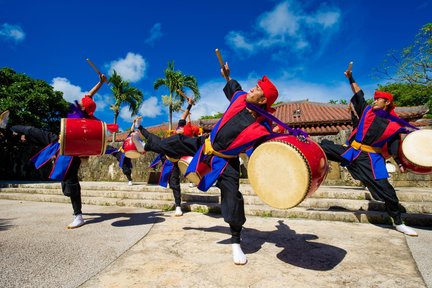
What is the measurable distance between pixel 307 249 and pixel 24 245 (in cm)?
321

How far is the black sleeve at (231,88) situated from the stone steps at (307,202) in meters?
2.38

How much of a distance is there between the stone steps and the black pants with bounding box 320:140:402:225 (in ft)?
1.68

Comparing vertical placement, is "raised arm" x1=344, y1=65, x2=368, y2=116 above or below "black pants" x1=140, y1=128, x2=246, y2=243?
above

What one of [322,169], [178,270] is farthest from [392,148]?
[178,270]

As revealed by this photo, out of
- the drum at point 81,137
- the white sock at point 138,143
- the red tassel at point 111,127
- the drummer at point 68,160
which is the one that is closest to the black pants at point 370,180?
the white sock at point 138,143

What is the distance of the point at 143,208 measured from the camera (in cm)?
549

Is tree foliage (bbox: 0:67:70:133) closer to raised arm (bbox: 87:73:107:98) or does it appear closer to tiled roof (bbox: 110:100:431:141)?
tiled roof (bbox: 110:100:431:141)

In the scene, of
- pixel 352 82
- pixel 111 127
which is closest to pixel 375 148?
pixel 352 82

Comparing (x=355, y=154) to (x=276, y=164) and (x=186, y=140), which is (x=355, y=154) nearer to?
(x=276, y=164)

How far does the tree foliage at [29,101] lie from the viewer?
1210cm

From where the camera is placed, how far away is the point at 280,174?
2.25 m

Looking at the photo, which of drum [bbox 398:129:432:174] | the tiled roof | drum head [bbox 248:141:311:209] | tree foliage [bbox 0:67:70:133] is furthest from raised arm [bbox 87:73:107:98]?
tree foliage [bbox 0:67:70:133]

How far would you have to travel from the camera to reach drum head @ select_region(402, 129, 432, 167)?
10.8 ft

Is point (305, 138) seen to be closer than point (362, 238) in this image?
Yes
